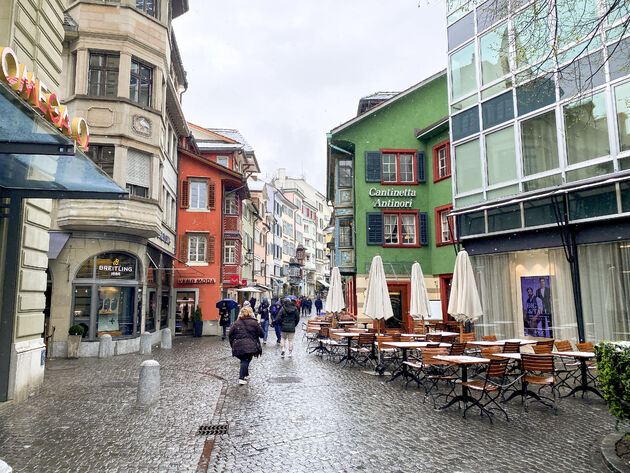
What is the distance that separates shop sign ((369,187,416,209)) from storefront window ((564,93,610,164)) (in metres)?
10.2

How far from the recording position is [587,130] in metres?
13.7

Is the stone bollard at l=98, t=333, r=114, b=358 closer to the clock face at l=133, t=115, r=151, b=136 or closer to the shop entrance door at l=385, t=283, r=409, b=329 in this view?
the clock face at l=133, t=115, r=151, b=136

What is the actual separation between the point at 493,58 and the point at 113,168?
1384 cm

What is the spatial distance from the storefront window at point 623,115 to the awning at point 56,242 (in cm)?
1702

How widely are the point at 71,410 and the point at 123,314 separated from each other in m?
9.64

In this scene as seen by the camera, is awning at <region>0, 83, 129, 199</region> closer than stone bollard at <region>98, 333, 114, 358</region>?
Yes

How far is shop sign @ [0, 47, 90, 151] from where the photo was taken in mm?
6996

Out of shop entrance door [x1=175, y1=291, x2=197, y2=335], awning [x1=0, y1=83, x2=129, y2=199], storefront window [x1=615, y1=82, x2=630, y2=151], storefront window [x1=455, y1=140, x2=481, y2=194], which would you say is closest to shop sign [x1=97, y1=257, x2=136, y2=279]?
awning [x1=0, y1=83, x2=129, y2=199]

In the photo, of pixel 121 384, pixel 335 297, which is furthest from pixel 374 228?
pixel 121 384

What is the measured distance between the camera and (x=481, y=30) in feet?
55.9

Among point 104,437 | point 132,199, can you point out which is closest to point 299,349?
point 132,199

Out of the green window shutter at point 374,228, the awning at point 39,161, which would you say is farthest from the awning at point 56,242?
the green window shutter at point 374,228

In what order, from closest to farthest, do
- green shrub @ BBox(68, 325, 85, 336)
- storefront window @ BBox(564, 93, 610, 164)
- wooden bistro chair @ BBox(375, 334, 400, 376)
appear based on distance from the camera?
wooden bistro chair @ BBox(375, 334, 400, 376), storefront window @ BBox(564, 93, 610, 164), green shrub @ BBox(68, 325, 85, 336)

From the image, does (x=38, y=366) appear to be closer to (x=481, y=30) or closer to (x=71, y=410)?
(x=71, y=410)
